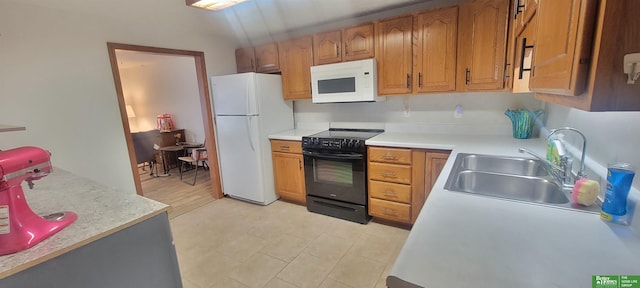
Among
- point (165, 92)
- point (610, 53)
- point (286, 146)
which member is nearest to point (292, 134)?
point (286, 146)

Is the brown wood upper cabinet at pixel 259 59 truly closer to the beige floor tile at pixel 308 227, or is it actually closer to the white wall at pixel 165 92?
the white wall at pixel 165 92

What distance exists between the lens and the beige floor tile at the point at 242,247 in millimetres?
2379

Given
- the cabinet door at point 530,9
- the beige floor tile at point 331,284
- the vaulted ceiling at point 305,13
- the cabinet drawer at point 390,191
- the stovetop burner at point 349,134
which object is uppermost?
the vaulted ceiling at point 305,13

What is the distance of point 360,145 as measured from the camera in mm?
2688

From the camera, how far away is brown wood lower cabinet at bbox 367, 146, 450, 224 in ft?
7.91

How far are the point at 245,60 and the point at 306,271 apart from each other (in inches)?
110

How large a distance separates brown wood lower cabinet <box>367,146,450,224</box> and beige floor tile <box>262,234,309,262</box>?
2.66 ft

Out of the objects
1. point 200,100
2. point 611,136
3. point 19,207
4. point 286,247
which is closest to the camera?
point 19,207

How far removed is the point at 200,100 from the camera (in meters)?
3.58

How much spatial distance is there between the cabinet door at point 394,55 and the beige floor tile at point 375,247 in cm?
145

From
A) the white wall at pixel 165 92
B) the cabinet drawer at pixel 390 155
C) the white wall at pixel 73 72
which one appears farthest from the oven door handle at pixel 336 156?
the white wall at pixel 165 92

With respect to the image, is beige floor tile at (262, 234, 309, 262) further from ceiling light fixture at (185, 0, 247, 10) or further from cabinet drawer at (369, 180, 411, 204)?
ceiling light fixture at (185, 0, 247, 10)

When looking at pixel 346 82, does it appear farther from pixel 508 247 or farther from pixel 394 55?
pixel 508 247

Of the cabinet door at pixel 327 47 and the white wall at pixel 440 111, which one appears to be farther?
the cabinet door at pixel 327 47
